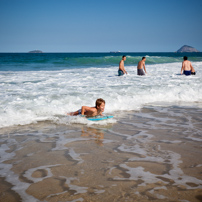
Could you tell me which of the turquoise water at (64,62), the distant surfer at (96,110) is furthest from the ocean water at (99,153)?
the turquoise water at (64,62)

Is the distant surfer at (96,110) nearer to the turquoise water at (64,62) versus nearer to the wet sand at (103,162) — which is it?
the wet sand at (103,162)

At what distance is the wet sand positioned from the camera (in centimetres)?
262

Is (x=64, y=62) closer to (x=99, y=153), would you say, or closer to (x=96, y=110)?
(x=96, y=110)

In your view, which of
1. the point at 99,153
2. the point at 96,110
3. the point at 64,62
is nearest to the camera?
the point at 99,153

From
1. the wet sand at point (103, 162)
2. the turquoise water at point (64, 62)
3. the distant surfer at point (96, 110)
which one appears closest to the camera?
the wet sand at point (103, 162)

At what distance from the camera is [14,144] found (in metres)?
4.19

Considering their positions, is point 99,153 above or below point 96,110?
below

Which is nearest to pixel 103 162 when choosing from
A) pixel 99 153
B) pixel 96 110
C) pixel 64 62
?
pixel 99 153

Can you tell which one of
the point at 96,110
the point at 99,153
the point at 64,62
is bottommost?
the point at 99,153

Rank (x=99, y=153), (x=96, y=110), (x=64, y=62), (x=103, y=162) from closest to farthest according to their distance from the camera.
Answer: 1. (x=103, y=162)
2. (x=99, y=153)
3. (x=96, y=110)
4. (x=64, y=62)

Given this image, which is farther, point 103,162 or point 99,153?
point 99,153

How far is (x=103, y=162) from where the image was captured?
3.41m

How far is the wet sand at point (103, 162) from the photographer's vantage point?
262 cm

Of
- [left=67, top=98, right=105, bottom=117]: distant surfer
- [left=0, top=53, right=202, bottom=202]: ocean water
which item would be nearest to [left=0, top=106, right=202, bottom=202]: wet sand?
[left=0, top=53, right=202, bottom=202]: ocean water
